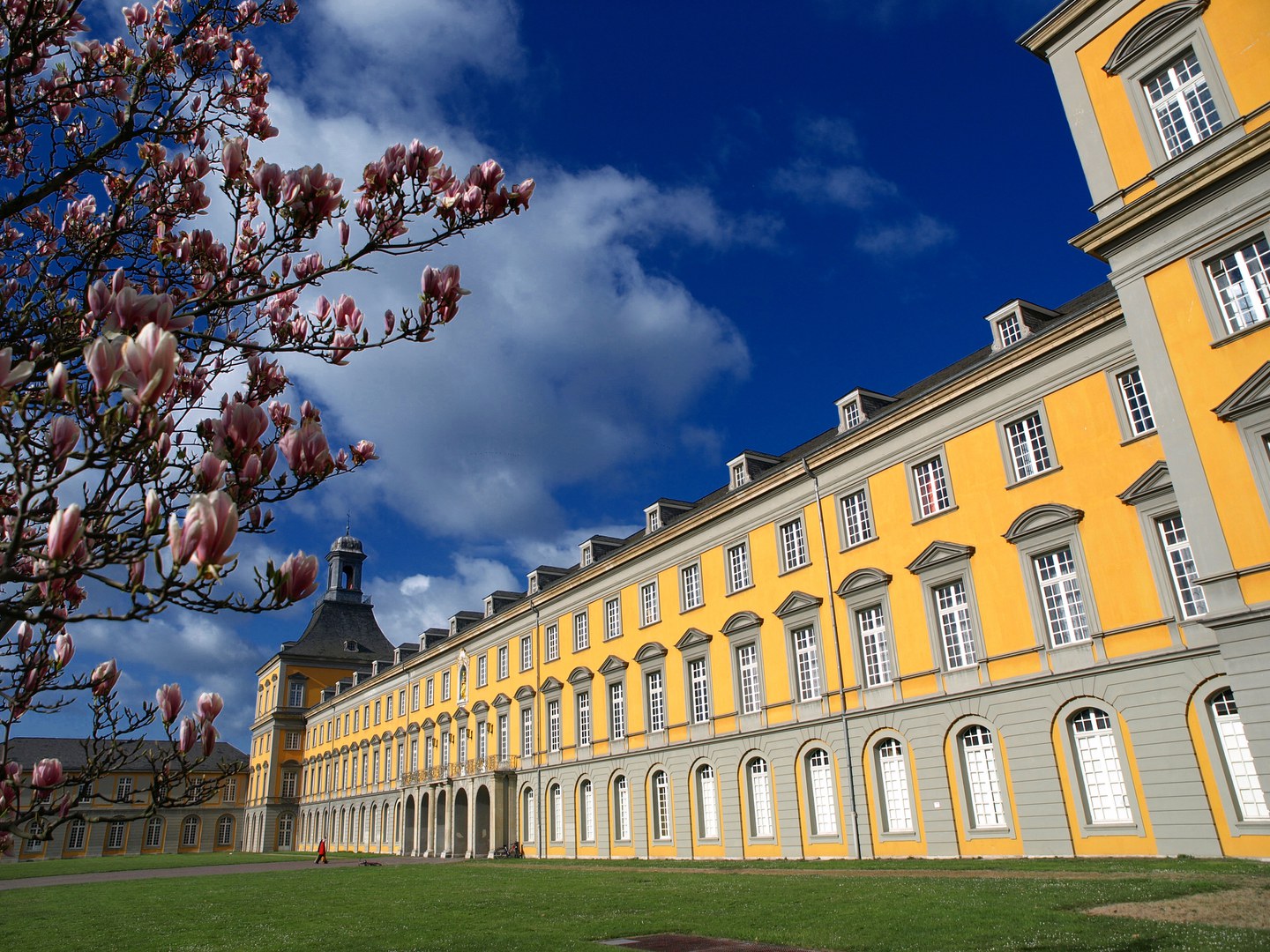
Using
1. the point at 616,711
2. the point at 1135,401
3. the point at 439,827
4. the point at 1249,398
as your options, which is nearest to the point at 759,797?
the point at 616,711

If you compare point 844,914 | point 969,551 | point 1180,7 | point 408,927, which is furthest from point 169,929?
point 1180,7

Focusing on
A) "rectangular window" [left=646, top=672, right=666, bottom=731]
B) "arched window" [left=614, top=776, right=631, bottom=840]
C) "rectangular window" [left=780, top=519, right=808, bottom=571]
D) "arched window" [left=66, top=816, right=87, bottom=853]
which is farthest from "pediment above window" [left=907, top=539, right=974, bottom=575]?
"arched window" [left=66, top=816, right=87, bottom=853]

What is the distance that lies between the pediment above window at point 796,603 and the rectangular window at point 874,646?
1647 millimetres

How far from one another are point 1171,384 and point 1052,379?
5409 mm

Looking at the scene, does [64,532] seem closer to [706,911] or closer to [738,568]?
[706,911]

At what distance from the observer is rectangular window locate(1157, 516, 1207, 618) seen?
18.7 m

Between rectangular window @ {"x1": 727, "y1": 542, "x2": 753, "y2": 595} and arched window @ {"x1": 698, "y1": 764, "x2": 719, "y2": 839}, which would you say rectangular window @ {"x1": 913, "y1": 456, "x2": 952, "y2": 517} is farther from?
arched window @ {"x1": 698, "y1": 764, "x2": 719, "y2": 839}

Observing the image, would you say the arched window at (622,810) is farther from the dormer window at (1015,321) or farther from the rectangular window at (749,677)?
the dormer window at (1015,321)

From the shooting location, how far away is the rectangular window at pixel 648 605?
3706cm

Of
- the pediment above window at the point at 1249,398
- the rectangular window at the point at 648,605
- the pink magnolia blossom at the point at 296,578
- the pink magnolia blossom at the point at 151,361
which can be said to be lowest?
the pink magnolia blossom at the point at 296,578

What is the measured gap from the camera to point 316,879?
30.8 meters

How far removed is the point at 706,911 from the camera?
1491 centimetres

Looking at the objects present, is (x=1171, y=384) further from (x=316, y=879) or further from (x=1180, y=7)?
(x=316, y=879)

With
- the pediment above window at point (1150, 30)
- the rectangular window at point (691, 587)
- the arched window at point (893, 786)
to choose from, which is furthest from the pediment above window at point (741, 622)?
the pediment above window at point (1150, 30)
